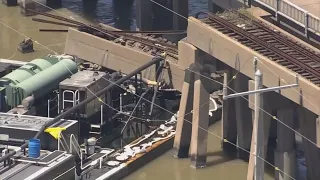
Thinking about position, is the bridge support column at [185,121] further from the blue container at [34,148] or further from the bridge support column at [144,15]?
the bridge support column at [144,15]

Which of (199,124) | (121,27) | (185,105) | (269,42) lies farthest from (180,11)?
(269,42)

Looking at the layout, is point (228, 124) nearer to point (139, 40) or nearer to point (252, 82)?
point (252, 82)

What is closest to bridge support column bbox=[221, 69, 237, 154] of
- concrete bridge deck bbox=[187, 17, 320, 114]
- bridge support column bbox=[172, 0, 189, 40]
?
concrete bridge deck bbox=[187, 17, 320, 114]

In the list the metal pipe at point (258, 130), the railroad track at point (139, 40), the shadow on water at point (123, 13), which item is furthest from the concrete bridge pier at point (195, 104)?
the shadow on water at point (123, 13)

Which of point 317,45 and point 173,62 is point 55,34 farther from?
point 317,45

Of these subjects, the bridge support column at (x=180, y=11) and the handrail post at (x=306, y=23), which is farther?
the bridge support column at (x=180, y=11)

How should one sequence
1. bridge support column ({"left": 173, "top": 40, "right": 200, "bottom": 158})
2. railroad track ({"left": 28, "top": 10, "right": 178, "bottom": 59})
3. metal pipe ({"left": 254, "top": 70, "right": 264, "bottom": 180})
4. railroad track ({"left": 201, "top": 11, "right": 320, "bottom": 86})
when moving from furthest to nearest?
railroad track ({"left": 28, "top": 10, "right": 178, "bottom": 59}) < bridge support column ({"left": 173, "top": 40, "right": 200, "bottom": 158}) < railroad track ({"left": 201, "top": 11, "right": 320, "bottom": 86}) < metal pipe ({"left": 254, "top": 70, "right": 264, "bottom": 180})

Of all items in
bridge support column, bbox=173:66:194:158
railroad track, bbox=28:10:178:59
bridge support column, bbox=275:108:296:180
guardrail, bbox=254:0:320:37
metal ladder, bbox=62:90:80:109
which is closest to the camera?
bridge support column, bbox=275:108:296:180

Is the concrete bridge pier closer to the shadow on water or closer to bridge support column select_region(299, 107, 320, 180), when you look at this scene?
bridge support column select_region(299, 107, 320, 180)

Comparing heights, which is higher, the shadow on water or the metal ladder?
the metal ladder
